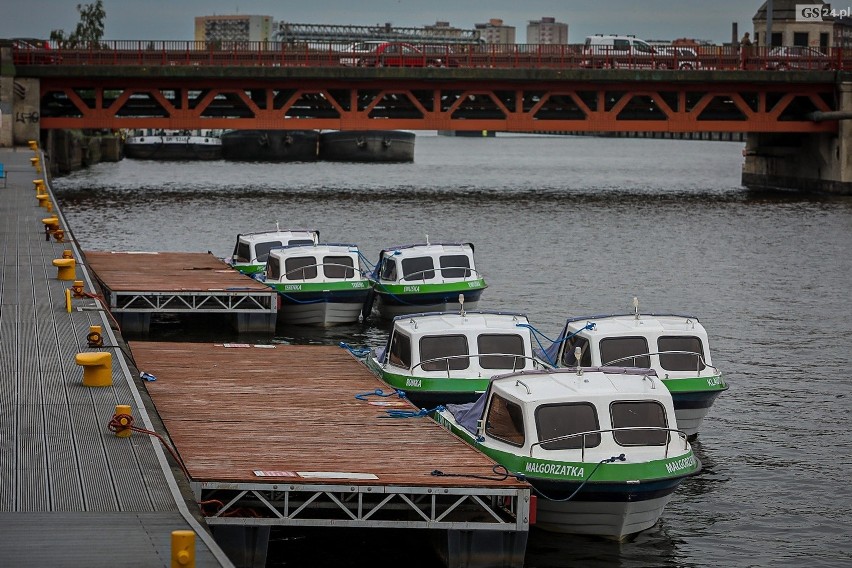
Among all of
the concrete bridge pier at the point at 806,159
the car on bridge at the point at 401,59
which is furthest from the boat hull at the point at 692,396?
the concrete bridge pier at the point at 806,159

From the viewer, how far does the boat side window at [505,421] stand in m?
22.5

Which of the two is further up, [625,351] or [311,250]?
[311,250]

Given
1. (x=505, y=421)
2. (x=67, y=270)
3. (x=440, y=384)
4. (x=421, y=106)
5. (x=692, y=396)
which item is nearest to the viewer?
(x=505, y=421)

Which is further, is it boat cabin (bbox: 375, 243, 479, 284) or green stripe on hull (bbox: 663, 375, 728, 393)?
boat cabin (bbox: 375, 243, 479, 284)

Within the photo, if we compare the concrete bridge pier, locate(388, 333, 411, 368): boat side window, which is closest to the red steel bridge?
the concrete bridge pier

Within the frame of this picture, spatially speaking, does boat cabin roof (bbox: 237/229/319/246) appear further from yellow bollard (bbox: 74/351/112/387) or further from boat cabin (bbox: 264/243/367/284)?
yellow bollard (bbox: 74/351/112/387)

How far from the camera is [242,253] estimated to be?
4938 cm

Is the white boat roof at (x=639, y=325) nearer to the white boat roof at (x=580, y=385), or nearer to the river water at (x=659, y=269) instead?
the river water at (x=659, y=269)

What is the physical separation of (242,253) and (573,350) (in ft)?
71.5

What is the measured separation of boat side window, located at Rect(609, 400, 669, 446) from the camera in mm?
22469

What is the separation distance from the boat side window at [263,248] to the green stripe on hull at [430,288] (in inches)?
235

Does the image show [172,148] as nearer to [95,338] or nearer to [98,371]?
[95,338]

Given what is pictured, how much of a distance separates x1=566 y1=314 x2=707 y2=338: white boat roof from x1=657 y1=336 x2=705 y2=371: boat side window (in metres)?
0.14

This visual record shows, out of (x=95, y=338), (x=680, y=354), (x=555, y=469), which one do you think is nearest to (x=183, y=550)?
(x=555, y=469)
